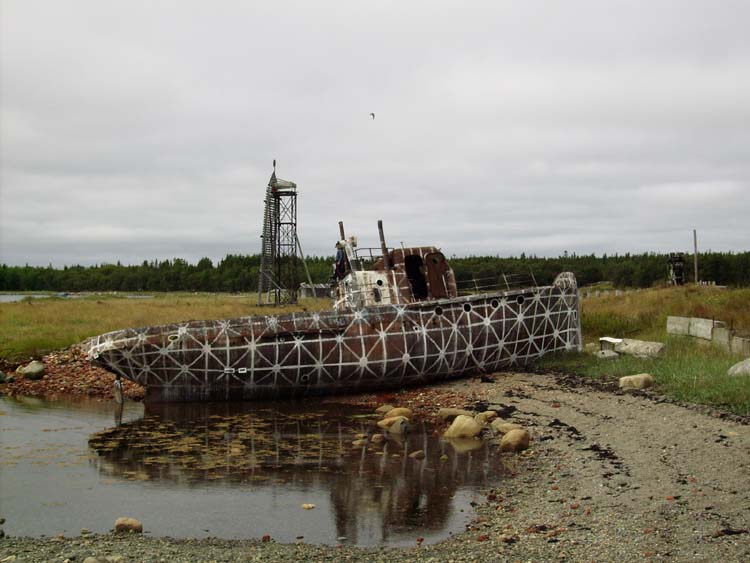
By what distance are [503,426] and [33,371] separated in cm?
1873

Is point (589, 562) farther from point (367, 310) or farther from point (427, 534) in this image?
point (367, 310)

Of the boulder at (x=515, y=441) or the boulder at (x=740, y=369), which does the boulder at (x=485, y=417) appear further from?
the boulder at (x=740, y=369)

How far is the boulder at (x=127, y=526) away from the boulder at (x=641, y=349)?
17079 mm

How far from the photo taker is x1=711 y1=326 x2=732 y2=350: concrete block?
22330 millimetres

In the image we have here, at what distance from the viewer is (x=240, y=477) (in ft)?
47.3

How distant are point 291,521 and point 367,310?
12.8 metres

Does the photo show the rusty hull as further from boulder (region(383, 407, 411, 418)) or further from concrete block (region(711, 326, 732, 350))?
concrete block (region(711, 326, 732, 350))

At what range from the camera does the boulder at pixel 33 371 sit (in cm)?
2727

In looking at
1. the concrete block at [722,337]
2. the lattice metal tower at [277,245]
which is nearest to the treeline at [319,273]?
the lattice metal tower at [277,245]

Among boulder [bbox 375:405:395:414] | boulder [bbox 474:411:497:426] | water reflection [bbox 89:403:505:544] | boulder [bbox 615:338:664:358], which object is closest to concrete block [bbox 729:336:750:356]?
boulder [bbox 615:338:664:358]

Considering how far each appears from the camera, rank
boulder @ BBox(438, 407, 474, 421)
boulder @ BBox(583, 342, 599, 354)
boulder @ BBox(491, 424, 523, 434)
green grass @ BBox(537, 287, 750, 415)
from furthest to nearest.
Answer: boulder @ BBox(583, 342, 599, 354)
boulder @ BBox(438, 407, 474, 421)
boulder @ BBox(491, 424, 523, 434)
green grass @ BBox(537, 287, 750, 415)

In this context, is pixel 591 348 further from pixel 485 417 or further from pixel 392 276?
pixel 485 417

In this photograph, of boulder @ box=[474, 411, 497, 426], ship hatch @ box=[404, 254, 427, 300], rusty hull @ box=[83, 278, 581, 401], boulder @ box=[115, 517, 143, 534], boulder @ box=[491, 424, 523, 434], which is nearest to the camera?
boulder @ box=[115, 517, 143, 534]

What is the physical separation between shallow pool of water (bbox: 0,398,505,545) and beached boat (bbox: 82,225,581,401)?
6.76 feet
